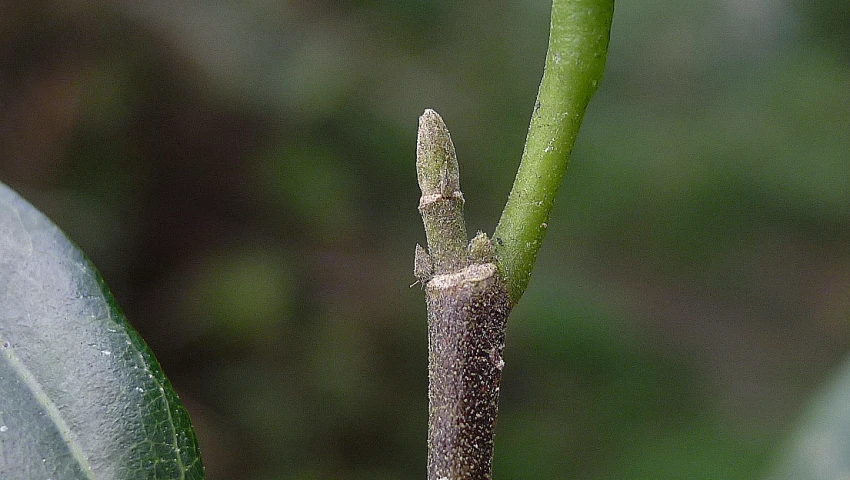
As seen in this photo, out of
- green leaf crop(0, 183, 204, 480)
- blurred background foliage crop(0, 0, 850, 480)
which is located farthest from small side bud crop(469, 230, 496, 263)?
blurred background foliage crop(0, 0, 850, 480)

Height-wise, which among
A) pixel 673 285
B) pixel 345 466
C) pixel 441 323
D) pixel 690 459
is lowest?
pixel 345 466

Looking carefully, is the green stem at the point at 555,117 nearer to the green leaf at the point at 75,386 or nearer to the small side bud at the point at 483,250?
the small side bud at the point at 483,250

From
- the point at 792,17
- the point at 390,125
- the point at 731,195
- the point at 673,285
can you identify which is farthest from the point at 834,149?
the point at 390,125

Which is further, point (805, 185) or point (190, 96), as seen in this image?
point (805, 185)

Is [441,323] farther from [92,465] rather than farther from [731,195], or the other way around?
[731,195]

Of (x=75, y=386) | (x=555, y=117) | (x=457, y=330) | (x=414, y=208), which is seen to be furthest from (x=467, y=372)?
(x=414, y=208)

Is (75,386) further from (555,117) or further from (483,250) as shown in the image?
(555,117)
